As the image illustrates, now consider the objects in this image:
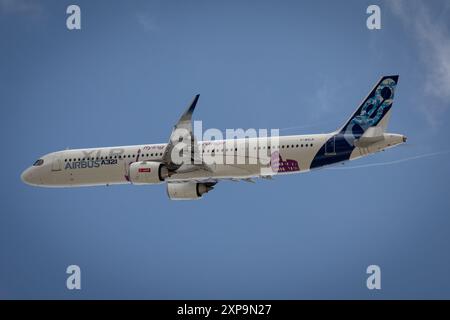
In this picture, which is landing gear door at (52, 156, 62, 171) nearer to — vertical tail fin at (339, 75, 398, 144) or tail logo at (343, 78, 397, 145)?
vertical tail fin at (339, 75, 398, 144)

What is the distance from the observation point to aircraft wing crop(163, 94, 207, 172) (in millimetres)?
49781

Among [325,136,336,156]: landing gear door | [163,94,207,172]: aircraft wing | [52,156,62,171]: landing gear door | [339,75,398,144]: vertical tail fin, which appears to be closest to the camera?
[339,75,398,144]: vertical tail fin

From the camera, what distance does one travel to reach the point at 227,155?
170ft

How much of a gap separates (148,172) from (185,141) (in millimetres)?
2970

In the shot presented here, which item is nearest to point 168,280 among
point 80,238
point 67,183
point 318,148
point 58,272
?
point 80,238

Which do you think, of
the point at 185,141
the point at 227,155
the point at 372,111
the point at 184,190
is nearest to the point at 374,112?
the point at 372,111

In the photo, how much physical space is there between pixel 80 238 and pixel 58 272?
6622cm

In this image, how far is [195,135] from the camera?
2066 inches

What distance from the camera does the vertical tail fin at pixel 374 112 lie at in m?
49.4

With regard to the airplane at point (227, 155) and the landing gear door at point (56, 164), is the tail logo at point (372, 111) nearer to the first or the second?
the airplane at point (227, 155)

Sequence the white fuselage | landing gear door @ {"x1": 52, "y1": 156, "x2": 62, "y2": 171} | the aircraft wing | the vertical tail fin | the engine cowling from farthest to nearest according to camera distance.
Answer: landing gear door @ {"x1": 52, "y1": 156, "x2": 62, "y2": 171}, the engine cowling, the white fuselage, the aircraft wing, the vertical tail fin

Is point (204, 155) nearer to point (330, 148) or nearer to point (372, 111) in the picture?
point (330, 148)

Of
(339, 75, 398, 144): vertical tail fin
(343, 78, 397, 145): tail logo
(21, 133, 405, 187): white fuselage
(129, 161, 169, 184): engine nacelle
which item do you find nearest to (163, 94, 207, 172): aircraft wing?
(21, 133, 405, 187): white fuselage
